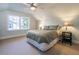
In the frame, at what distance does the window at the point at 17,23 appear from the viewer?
194 centimetres

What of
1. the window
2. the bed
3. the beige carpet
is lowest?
the beige carpet

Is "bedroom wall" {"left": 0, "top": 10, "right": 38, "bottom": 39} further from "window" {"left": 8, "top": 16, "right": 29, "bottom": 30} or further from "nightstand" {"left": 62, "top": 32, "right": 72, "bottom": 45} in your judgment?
"nightstand" {"left": 62, "top": 32, "right": 72, "bottom": 45}

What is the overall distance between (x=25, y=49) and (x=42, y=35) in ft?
1.35

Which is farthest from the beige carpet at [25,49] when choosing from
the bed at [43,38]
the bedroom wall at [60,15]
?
the bedroom wall at [60,15]

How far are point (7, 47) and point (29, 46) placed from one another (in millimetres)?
403

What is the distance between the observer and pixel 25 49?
1933 mm

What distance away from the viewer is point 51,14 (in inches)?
78.4

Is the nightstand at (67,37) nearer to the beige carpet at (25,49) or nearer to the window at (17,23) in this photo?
the beige carpet at (25,49)

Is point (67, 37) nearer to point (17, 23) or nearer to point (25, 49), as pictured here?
point (25, 49)

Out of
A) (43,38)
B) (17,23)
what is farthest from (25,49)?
(17,23)

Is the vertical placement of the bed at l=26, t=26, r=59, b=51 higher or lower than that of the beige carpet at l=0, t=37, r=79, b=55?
higher

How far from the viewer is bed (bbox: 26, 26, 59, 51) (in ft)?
6.26

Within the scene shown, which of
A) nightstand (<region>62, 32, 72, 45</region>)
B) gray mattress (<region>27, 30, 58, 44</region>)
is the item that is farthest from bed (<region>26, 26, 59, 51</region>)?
nightstand (<region>62, 32, 72, 45</region>)
